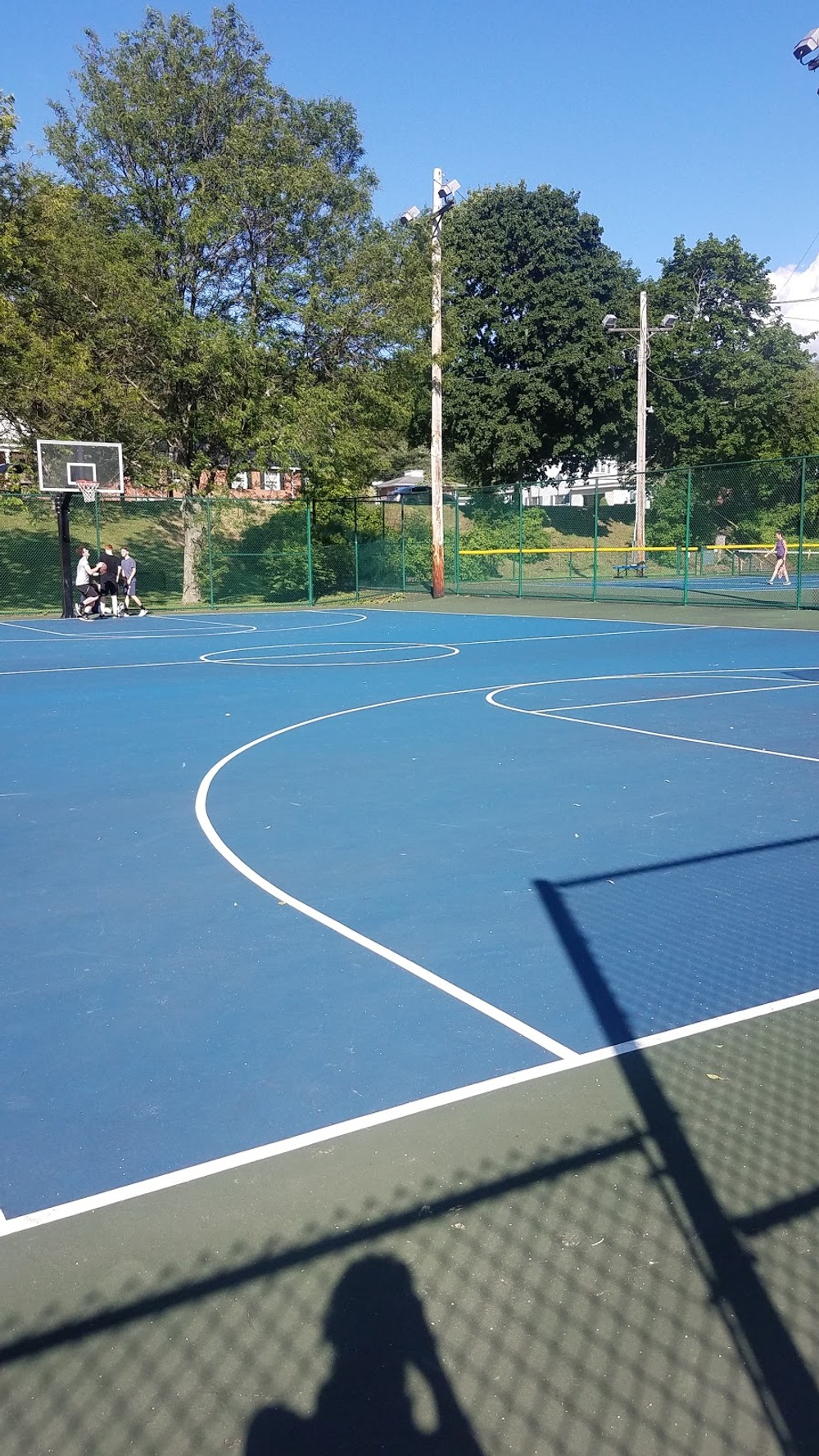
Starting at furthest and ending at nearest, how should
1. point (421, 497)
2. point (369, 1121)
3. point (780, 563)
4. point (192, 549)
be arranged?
point (421, 497)
point (780, 563)
point (192, 549)
point (369, 1121)

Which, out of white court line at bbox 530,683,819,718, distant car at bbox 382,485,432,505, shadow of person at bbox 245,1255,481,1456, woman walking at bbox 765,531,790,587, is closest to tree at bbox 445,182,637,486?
distant car at bbox 382,485,432,505

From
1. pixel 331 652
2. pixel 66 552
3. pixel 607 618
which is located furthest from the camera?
pixel 66 552

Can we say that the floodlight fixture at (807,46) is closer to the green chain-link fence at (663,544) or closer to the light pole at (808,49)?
the light pole at (808,49)

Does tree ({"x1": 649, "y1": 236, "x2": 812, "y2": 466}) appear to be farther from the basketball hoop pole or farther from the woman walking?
the basketball hoop pole

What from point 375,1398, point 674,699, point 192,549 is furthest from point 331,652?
point 375,1398

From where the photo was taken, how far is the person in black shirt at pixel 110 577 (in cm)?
2781

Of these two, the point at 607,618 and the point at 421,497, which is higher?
the point at 421,497

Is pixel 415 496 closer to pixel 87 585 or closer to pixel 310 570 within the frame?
pixel 310 570

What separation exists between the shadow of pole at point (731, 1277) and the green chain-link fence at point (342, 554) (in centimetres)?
2875

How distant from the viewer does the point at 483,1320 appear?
2.65 metres

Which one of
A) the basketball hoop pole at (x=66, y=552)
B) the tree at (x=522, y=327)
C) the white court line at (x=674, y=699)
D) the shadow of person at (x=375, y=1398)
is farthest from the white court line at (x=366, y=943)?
the tree at (x=522, y=327)

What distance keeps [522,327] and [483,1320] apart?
53871 mm

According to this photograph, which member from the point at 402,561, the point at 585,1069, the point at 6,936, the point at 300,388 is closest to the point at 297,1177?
the point at 585,1069

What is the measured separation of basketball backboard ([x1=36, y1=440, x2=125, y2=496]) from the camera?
25.9 meters
